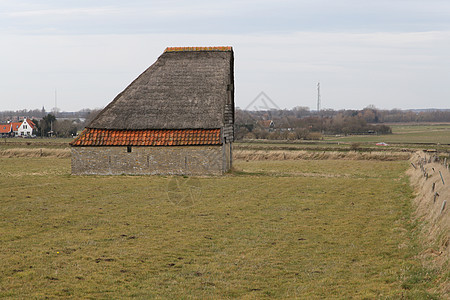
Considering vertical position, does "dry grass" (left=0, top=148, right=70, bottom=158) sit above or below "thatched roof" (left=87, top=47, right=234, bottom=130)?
below

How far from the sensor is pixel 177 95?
1134 inches

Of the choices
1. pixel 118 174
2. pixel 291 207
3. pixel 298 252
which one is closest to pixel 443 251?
pixel 298 252

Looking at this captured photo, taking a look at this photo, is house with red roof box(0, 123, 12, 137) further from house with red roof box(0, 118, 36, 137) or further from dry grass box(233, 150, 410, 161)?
dry grass box(233, 150, 410, 161)

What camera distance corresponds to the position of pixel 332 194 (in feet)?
67.7

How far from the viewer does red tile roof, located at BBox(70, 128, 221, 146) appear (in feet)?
88.6

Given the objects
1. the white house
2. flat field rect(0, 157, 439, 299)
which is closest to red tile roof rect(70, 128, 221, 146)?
flat field rect(0, 157, 439, 299)

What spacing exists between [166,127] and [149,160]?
1.97 metres

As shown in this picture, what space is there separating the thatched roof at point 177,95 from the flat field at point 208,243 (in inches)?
264

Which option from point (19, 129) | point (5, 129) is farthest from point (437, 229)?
point (5, 129)

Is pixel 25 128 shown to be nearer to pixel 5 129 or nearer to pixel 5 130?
pixel 5 130

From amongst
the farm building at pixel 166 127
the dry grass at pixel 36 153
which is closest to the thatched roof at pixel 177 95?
the farm building at pixel 166 127

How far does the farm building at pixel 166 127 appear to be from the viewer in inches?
1067

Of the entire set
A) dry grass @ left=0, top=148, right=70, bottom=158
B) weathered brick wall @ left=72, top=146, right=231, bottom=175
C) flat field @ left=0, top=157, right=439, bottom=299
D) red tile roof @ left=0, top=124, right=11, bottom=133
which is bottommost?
flat field @ left=0, top=157, right=439, bottom=299

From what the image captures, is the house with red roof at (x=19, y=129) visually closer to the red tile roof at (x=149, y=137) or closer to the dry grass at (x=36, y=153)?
the dry grass at (x=36, y=153)
